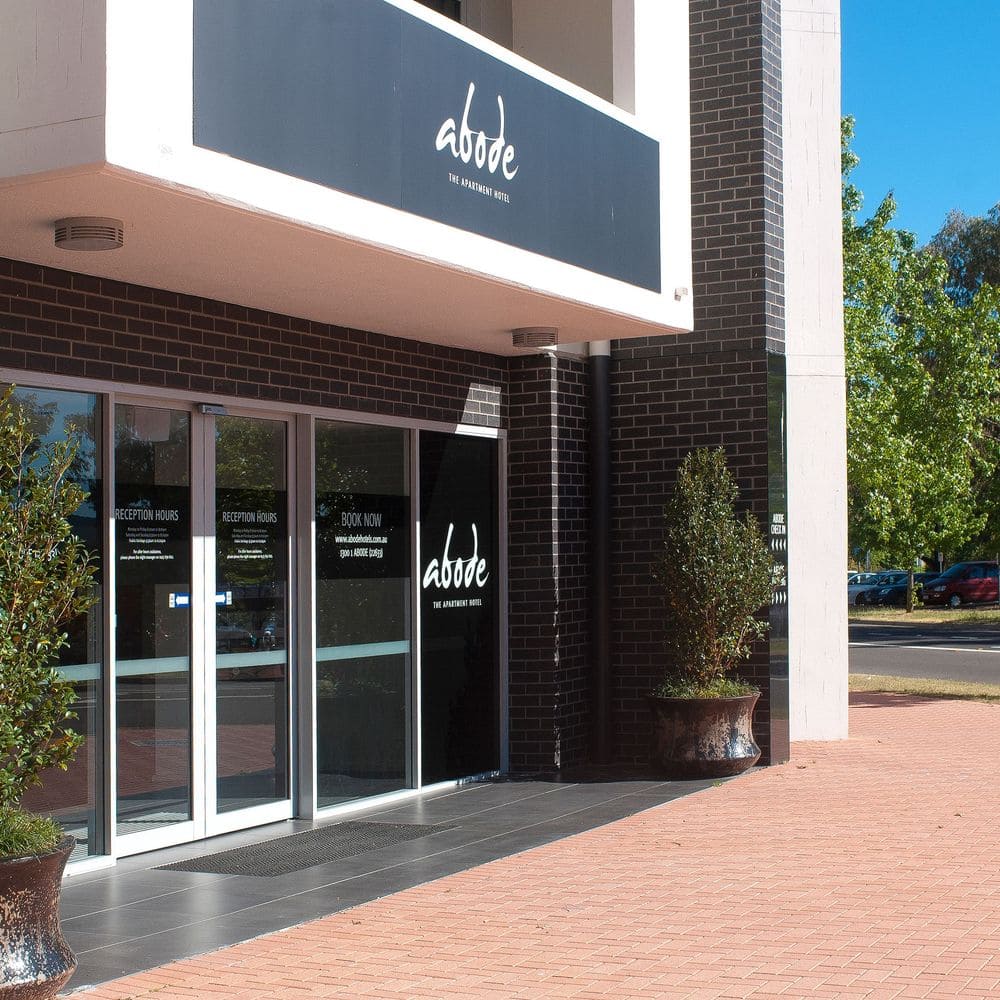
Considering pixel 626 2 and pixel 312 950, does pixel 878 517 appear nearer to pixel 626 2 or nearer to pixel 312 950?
pixel 626 2

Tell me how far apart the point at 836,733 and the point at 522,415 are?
4760mm

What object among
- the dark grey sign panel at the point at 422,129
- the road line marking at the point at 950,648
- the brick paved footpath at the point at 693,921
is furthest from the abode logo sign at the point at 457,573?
the road line marking at the point at 950,648

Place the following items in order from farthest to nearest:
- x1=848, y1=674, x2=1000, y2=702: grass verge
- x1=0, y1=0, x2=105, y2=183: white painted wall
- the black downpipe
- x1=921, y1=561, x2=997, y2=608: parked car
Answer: x1=921, y1=561, x2=997, y2=608: parked car → x1=848, y1=674, x2=1000, y2=702: grass verge → the black downpipe → x1=0, y1=0, x2=105, y2=183: white painted wall

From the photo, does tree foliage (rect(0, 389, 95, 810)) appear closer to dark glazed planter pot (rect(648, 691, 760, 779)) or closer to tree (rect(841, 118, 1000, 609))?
dark glazed planter pot (rect(648, 691, 760, 779))

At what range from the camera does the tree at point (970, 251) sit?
57.7 m

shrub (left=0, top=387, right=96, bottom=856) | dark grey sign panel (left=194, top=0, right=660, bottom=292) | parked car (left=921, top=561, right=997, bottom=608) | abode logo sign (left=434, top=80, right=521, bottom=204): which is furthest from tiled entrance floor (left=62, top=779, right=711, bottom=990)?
parked car (left=921, top=561, right=997, bottom=608)

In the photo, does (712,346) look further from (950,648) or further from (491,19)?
(950,648)

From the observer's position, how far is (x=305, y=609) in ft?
32.5

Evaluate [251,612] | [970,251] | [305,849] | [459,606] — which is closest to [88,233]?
[251,612]

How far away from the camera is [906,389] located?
111 feet

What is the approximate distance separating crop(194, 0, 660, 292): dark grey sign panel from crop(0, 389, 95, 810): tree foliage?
1899mm

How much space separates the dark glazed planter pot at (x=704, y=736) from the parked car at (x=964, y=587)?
132 ft

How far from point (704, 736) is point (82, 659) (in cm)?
515

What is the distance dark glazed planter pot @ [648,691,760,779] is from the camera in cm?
1137
